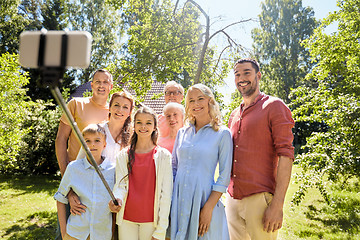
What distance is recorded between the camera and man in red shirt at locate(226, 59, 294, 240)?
252cm

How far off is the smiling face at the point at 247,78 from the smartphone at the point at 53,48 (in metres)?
2.20

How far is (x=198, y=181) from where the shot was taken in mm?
2500

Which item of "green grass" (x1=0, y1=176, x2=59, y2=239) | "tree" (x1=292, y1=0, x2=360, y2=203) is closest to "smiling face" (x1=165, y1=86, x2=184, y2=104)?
"tree" (x1=292, y1=0, x2=360, y2=203)

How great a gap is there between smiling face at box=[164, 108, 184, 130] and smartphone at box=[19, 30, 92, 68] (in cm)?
250

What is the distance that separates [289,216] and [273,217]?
18.8 ft

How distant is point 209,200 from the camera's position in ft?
8.13

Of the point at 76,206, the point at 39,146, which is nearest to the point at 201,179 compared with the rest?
the point at 76,206

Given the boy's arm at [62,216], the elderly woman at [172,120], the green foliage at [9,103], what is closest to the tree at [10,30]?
the green foliage at [9,103]

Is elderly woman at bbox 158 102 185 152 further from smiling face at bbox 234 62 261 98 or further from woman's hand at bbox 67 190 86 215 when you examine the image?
woman's hand at bbox 67 190 86 215

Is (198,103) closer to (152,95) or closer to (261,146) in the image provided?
(261,146)

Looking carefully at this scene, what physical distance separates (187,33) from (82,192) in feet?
23.2

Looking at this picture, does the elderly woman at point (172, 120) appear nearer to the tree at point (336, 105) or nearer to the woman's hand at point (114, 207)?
the woman's hand at point (114, 207)

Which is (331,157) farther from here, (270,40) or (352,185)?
(270,40)

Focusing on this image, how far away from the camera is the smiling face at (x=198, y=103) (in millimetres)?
2736
